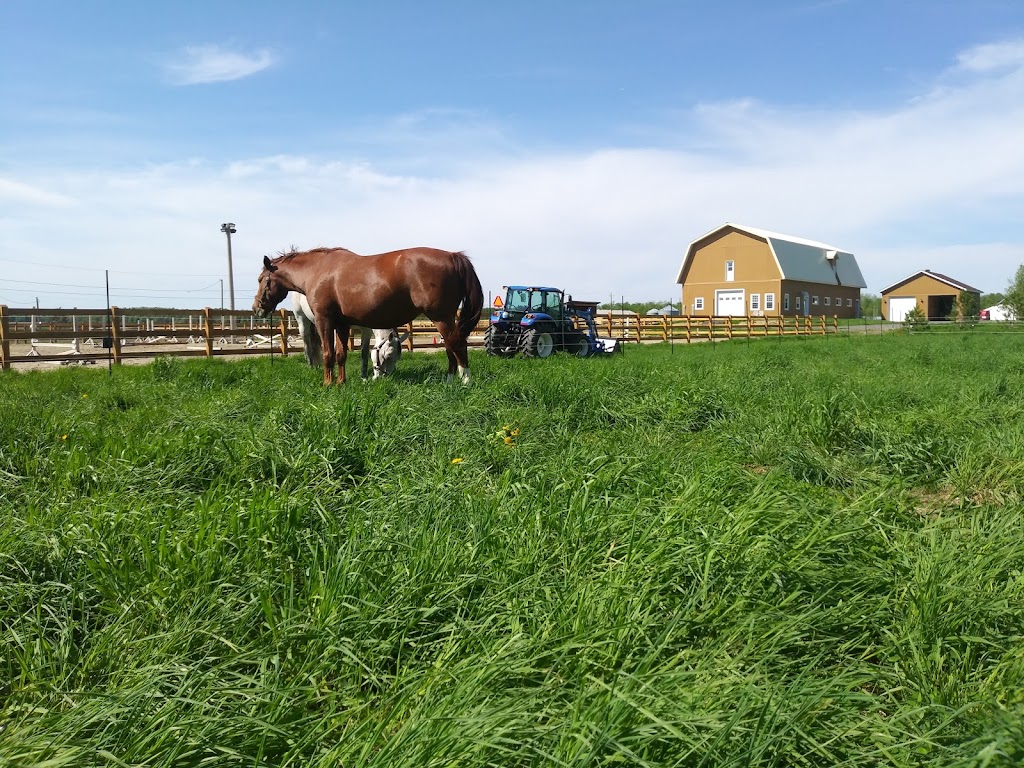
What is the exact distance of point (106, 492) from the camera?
10.7 ft

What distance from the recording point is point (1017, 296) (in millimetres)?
61906

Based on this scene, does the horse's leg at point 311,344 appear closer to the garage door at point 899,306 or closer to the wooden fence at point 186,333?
the wooden fence at point 186,333

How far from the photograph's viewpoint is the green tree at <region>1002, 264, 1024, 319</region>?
6118 cm

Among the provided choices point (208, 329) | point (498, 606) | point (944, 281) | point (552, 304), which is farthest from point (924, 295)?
point (498, 606)

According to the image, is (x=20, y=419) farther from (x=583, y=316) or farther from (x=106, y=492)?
(x=583, y=316)

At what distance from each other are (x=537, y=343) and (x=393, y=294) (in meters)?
7.47

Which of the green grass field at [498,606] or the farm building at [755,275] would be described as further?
the farm building at [755,275]

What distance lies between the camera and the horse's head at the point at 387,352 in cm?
1083

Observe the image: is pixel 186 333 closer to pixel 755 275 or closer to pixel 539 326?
pixel 539 326

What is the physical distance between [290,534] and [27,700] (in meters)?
0.95

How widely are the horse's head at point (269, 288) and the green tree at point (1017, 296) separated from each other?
70.2 m

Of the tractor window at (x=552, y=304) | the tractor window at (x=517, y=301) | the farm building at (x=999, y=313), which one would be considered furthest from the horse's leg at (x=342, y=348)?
the farm building at (x=999, y=313)

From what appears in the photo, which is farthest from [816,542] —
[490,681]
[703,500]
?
[490,681]

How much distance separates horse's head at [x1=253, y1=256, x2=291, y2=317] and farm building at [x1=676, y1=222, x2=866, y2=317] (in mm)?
42778
